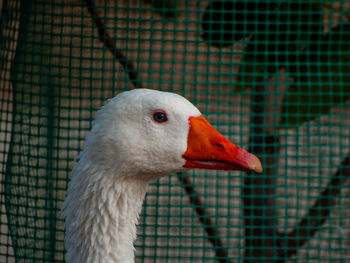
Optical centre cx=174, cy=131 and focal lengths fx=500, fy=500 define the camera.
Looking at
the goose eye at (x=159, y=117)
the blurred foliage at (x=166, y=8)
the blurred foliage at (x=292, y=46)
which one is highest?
the blurred foliage at (x=166, y=8)

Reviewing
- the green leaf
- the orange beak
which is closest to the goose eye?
the orange beak

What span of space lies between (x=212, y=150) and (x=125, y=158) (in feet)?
1.18

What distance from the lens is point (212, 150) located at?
6.80ft

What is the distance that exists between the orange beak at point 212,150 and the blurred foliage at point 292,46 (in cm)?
152

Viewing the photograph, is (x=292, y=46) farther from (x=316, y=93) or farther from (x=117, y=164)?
(x=117, y=164)

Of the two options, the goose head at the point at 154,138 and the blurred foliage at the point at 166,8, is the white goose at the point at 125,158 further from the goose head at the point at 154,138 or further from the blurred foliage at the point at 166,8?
the blurred foliage at the point at 166,8

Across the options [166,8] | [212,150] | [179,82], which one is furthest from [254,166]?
[166,8]

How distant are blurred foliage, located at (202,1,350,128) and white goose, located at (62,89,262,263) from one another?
154 centimetres

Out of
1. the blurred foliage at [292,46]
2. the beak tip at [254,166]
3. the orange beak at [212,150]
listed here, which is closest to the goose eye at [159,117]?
the orange beak at [212,150]

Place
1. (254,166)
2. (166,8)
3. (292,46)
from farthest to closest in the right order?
(292,46) → (166,8) → (254,166)

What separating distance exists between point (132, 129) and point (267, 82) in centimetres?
183

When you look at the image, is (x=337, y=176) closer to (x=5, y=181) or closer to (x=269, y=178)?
(x=269, y=178)

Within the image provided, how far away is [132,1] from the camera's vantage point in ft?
12.0

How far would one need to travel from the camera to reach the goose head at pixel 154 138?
6.70ft
